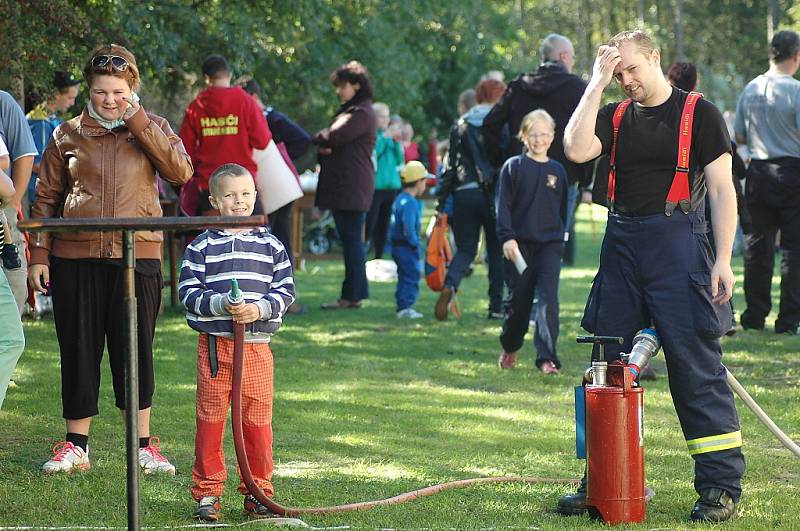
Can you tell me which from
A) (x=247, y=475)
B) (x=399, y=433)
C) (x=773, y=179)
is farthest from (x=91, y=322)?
(x=773, y=179)

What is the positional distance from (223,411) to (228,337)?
1.04 ft

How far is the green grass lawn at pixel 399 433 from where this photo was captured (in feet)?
18.6

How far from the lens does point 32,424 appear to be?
7.53 meters

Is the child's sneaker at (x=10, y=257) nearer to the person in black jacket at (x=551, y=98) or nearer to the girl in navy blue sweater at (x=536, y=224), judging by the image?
the girl in navy blue sweater at (x=536, y=224)

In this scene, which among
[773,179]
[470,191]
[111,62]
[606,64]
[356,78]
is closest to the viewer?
[606,64]

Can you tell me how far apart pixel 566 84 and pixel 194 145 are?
310 cm

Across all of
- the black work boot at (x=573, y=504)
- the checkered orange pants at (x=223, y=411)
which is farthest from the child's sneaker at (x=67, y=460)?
the black work boot at (x=573, y=504)

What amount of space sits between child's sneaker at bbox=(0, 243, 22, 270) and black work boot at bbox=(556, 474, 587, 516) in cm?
267

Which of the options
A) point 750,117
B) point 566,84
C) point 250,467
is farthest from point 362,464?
point 750,117

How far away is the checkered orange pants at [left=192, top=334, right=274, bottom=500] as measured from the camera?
5484 millimetres

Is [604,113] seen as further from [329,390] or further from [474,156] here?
[474,156]

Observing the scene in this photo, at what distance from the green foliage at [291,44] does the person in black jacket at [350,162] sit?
1781 mm

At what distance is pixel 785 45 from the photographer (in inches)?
442

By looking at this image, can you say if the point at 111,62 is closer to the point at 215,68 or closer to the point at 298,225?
the point at 215,68
